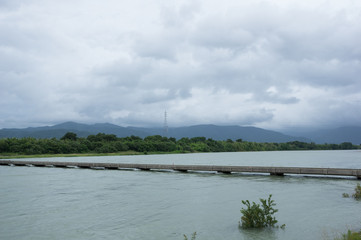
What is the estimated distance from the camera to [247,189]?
26828 millimetres

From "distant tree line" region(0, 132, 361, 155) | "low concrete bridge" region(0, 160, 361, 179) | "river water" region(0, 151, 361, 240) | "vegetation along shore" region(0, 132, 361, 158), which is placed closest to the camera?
"river water" region(0, 151, 361, 240)

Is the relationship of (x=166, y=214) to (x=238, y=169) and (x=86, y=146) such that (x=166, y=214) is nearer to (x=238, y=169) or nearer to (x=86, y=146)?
(x=238, y=169)

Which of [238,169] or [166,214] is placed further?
[238,169]

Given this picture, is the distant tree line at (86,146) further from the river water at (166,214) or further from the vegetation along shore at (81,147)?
the river water at (166,214)

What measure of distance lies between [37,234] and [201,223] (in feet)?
24.6

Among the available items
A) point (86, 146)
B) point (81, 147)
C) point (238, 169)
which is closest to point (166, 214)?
point (238, 169)

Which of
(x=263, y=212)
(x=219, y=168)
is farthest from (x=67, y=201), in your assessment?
(x=219, y=168)

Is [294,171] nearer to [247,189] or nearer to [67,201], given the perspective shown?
[247,189]

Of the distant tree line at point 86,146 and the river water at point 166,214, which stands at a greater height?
the distant tree line at point 86,146

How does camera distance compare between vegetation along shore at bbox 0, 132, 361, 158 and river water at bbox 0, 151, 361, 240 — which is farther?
vegetation along shore at bbox 0, 132, 361, 158

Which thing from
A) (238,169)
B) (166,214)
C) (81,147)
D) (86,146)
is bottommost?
(166,214)

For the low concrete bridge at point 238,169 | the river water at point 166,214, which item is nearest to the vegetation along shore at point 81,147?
the low concrete bridge at point 238,169

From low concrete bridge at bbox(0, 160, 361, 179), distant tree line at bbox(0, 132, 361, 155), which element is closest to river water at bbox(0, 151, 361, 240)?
low concrete bridge at bbox(0, 160, 361, 179)

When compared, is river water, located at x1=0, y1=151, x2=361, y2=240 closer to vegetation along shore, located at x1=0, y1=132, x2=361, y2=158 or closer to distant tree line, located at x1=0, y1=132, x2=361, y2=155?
vegetation along shore, located at x1=0, y1=132, x2=361, y2=158
